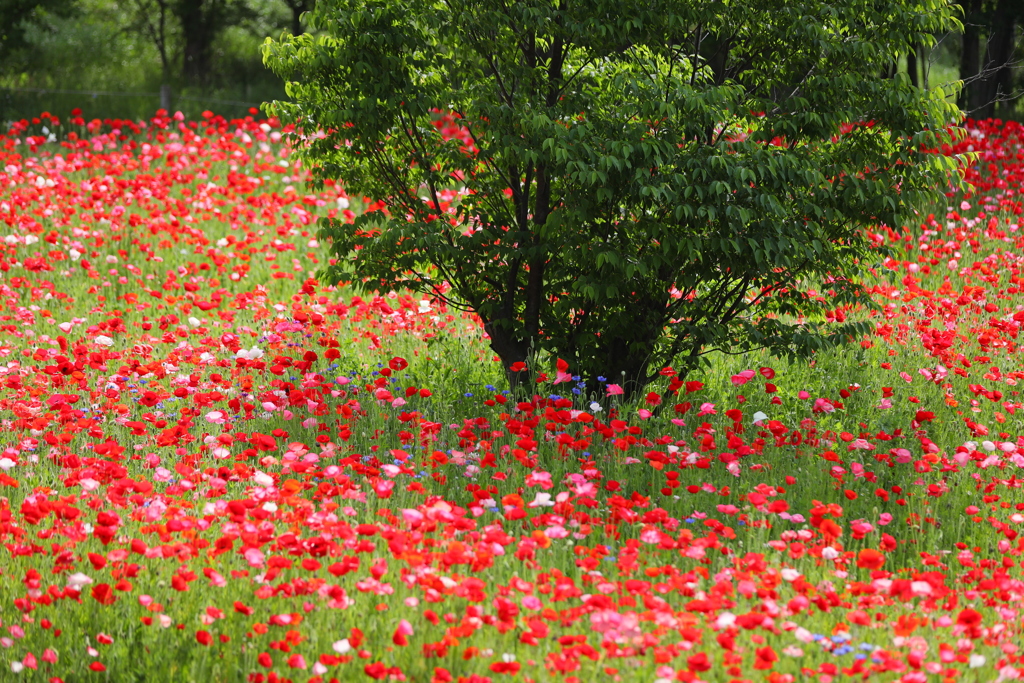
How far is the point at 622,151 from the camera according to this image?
5.42 metres

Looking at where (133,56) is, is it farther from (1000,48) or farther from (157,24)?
(1000,48)

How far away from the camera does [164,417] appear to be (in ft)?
19.8

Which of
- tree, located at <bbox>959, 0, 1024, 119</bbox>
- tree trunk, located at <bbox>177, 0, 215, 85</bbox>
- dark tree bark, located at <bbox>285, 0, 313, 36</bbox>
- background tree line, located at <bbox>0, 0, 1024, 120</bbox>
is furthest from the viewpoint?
dark tree bark, located at <bbox>285, 0, 313, 36</bbox>

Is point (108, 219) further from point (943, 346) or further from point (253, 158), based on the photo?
point (943, 346)

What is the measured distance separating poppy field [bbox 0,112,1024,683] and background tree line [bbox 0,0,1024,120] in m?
6.86

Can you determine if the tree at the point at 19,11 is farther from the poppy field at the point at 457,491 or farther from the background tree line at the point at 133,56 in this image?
the poppy field at the point at 457,491

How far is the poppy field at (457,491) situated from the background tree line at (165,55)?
270 inches

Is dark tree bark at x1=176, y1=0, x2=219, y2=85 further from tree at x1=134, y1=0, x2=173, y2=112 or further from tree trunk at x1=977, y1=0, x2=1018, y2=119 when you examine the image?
tree trunk at x1=977, y1=0, x2=1018, y2=119

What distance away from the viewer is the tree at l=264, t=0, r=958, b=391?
5605 millimetres

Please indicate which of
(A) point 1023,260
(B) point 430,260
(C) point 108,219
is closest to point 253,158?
(C) point 108,219

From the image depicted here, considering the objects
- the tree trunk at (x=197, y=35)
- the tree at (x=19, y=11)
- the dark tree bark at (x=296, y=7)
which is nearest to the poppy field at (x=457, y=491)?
the tree at (x=19, y=11)

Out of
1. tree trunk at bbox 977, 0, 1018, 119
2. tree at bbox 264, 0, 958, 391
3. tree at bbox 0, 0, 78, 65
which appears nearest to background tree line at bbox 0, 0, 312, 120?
tree at bbox 0, 0, 78, 65

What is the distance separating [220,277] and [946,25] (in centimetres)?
679

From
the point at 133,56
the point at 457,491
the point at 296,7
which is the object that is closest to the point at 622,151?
the point at 457,491
